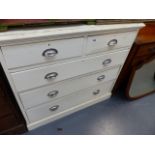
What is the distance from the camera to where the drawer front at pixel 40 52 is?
706mm

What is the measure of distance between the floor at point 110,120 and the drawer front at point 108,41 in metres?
0.73

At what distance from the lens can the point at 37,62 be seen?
807 millimetres

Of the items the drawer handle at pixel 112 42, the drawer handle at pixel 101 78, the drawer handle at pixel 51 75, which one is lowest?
the drawer handle at pixel 101 78

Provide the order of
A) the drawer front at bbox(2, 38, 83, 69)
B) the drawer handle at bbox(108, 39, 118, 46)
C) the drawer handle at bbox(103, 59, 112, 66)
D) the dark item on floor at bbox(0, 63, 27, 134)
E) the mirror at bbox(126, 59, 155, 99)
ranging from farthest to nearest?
1. the mirror at bbox(126, 59, 155, 99)
2. the drawer handle at bbox(103, 59, 112, 66)
3. the drawer handle at bbox(108, 39, 118, 46)
4. the dark item on floor at bbox(0, 63, 27, 134)
5. the drawer front at bbox(2, 38, 83, 69)

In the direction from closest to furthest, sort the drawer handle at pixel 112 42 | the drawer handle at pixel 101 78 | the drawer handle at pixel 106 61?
the drawer handle at pixel 112 42
the drawer handle at pixel 106 61
the drawer handle at pixel 101 78

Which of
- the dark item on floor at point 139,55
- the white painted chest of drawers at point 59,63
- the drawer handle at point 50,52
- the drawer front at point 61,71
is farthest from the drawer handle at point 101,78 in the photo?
the drawer handle at point 50,52

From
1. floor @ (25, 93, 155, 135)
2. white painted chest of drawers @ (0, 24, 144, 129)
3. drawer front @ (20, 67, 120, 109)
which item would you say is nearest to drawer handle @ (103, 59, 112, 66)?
white painted chest of drawers @ (0, 24, 144, 129)

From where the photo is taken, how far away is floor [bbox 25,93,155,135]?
133cm

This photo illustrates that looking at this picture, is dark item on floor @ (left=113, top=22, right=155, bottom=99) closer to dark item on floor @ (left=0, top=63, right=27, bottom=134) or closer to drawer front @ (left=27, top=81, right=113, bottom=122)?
drawer front @ (left=27, top=81, right=113, bottom=122)

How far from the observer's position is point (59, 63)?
2.94 ft

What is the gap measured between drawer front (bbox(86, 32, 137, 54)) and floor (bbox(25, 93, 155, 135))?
2.39 feet

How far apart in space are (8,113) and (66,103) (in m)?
0.47

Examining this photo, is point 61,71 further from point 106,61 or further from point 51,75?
point 106,61

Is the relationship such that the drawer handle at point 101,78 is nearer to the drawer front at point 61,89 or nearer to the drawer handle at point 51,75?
the drawer front at point 61,89
